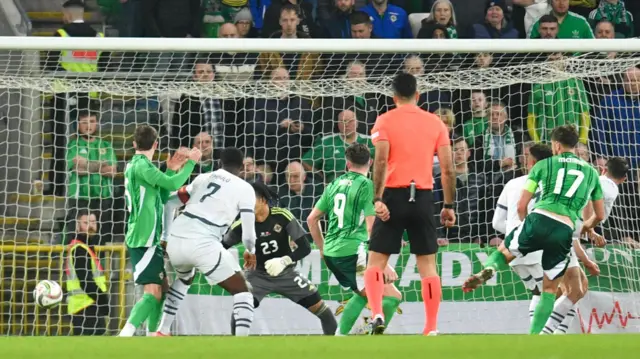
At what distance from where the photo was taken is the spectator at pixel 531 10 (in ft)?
45.1

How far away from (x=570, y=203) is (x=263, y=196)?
8.42ft

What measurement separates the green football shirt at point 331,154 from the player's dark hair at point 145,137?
2.72 metres

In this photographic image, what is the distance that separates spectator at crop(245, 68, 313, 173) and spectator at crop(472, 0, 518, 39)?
2262mm

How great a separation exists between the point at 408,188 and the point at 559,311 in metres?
2.11

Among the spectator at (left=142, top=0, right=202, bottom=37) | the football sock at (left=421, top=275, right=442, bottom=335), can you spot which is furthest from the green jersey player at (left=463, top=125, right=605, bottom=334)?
the spectator at (left=142, top=0, right=202, bottom=37)

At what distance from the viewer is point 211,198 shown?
30.1ft

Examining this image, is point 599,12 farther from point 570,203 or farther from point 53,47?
point 53,47

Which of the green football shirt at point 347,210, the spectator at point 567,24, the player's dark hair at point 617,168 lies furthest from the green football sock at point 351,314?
the spectator at point 567,24

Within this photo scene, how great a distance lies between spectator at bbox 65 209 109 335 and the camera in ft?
37.9

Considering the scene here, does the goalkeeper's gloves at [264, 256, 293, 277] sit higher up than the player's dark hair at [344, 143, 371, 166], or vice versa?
the player's dark hair at [344, 143, 371, 166]

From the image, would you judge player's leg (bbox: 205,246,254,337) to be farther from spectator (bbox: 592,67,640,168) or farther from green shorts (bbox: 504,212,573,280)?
spectator (bbox: 592,67,640,168)

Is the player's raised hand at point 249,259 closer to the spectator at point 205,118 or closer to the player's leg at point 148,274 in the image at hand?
the player's leg at point 148,274

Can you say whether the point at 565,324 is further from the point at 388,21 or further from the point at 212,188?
the point at 388,21

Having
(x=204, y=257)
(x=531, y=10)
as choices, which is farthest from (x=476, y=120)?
(x=204, y=257)
